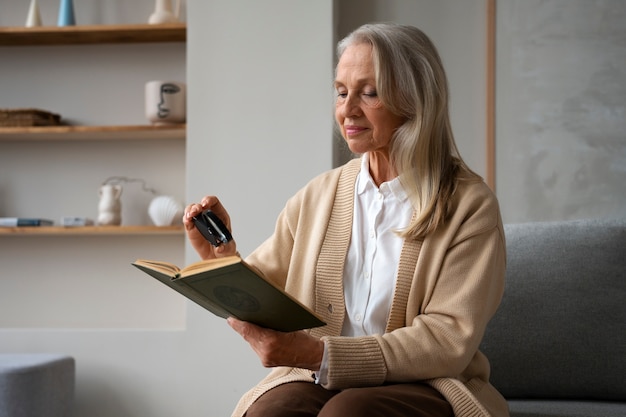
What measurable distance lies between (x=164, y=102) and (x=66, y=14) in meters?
0.58

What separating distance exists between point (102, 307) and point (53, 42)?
115cm

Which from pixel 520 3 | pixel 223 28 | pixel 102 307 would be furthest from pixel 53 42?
pixel 520 3

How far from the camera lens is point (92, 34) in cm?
358

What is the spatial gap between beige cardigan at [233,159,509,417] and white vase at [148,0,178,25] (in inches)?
68.7

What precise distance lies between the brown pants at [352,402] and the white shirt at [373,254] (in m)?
0.18

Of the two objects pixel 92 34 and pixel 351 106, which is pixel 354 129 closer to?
pixel 351 106

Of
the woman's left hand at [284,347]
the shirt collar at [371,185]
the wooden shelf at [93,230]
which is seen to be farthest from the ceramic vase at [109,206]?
the woman's left hand at [284,347]

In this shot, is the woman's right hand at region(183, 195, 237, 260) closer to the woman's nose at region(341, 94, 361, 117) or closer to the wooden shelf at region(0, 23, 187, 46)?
the woman's nose at region(341, 94, 361, 117)

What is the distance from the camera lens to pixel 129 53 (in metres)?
3.76

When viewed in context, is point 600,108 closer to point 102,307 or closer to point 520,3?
point 520,3

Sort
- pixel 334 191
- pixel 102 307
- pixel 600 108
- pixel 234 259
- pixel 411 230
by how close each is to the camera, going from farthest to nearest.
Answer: pixel 102 307, pixel 600 108, pixel 334 191, pixel 411 230, pixel 234 259

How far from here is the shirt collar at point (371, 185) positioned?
193 centimetres

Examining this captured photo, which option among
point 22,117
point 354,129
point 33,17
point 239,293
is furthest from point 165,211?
point 239,293

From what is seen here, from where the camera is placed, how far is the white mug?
11.4ft
